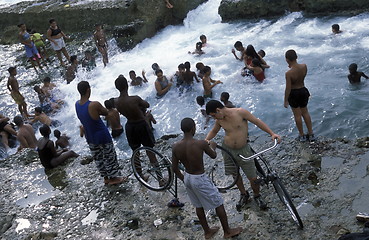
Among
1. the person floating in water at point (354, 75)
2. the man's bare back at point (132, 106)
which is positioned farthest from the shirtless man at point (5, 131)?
the person floating in water at point (354, 75)

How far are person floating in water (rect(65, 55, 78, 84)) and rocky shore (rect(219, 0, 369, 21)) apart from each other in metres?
5.32

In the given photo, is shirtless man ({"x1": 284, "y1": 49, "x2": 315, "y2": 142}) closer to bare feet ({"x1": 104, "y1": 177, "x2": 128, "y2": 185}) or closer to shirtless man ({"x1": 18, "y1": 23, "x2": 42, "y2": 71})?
bare feet ({"x1": 104, "y1": 177, "x2": 128, "y2": 185})

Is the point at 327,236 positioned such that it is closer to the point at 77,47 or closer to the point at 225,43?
the point at 225,43

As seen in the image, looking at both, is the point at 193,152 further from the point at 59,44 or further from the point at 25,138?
the point at 59,44

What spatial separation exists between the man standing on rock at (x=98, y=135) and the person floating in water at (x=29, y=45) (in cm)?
865

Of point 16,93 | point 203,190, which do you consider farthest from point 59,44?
point 203,190

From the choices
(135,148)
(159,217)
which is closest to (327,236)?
(159,217)

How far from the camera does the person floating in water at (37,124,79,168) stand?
25.5 feet

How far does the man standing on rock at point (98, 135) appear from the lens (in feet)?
20.4

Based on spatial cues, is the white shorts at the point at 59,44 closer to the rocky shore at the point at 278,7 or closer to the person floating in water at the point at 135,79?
the person floating in water at the point at 135,79

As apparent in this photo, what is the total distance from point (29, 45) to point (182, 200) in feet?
32.5

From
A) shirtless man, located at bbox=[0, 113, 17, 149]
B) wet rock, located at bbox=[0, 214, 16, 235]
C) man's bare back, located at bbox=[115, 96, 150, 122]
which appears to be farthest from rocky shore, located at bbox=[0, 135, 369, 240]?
shirtless man, located at bbox=[0, 113, 17, 149]

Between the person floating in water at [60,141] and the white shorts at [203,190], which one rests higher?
the white shorts at [203,190]

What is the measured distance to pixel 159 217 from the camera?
6.00 metres
